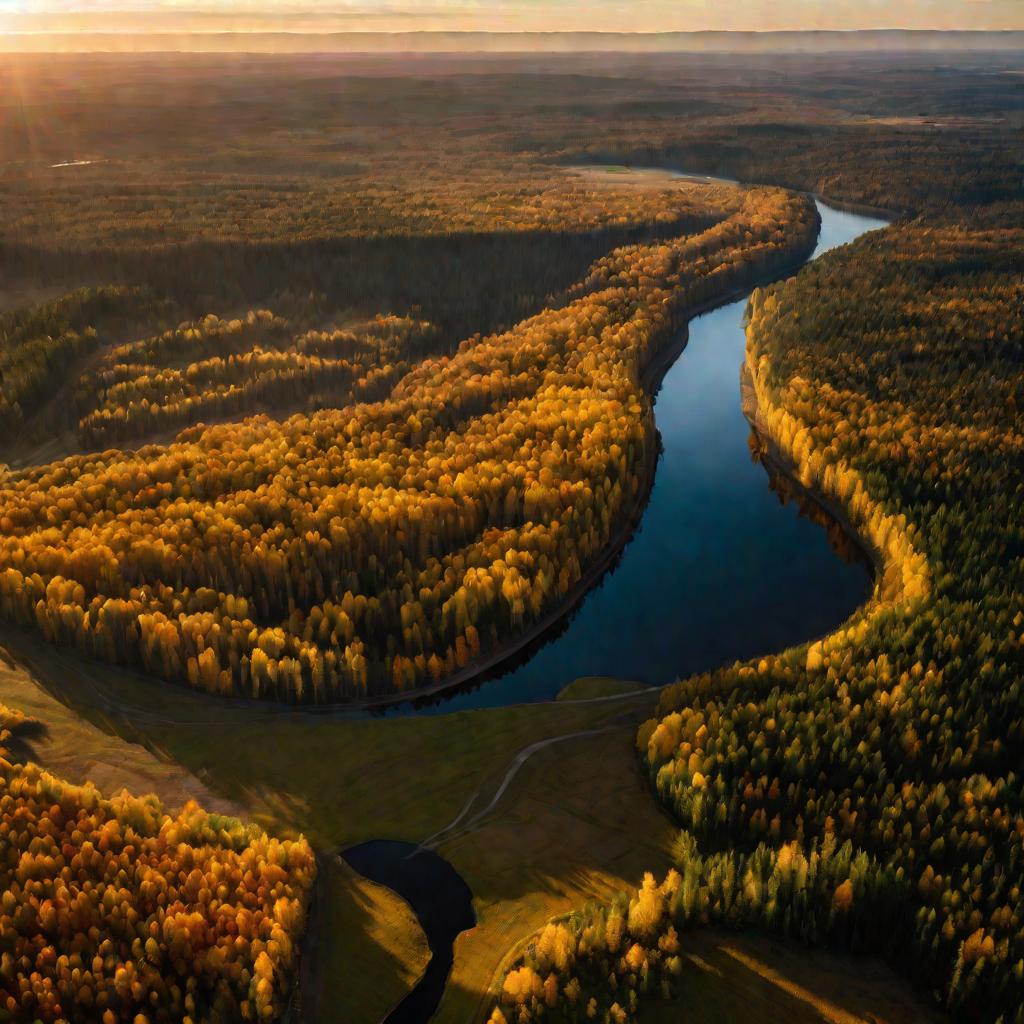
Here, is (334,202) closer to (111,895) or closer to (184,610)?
(184,610)

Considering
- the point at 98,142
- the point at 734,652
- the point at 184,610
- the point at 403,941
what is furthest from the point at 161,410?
the point at 98,142

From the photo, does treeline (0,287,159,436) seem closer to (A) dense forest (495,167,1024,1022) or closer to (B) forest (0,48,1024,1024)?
(B) forest (0,48,1024,1024)

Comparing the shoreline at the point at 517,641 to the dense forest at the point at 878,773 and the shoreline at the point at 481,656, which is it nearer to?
the shoreline at the point at 481,656

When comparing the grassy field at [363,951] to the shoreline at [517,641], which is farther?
the shoreline at [517,641]

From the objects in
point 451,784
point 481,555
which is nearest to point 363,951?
point 451,784

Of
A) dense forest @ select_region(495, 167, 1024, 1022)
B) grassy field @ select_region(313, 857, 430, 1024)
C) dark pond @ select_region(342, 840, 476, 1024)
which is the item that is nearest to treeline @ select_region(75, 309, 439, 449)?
dense forest @ select_region(495, 167, 1024, 1022)

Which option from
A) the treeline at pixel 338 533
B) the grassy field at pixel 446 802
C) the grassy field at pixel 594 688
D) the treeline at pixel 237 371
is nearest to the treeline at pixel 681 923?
the grassy field at pixel 446 802
